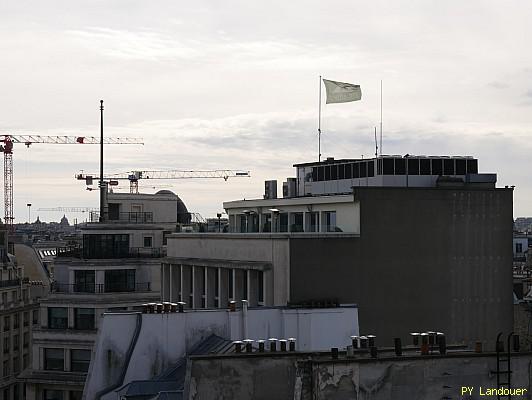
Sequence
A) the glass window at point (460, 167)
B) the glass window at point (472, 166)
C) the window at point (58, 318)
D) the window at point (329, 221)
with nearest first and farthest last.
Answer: the window at point (329, 221)
the glass window at point (460, 167)
the glass window at point (472, 166)
the window at point (58, 318)

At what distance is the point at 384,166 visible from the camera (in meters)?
71.1

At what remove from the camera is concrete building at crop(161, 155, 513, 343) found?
201ft

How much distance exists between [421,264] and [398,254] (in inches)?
65.6

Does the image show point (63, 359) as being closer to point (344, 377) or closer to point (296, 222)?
point (296, 222)

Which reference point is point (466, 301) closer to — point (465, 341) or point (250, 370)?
point (465, 341)

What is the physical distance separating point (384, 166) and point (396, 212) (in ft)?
26.8

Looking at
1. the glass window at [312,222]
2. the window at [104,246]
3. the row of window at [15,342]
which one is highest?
the glass window at [312,222]

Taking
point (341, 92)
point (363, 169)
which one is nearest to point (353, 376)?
point (363, 169)

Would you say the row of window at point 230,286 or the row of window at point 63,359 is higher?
the row of window at point 230,286

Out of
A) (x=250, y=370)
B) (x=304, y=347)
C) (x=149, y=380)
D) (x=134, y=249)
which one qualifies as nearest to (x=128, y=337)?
(x=149, y=380)

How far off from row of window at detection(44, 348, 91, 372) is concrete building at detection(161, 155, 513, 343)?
35.3 meters

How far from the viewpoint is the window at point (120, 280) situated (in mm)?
108375

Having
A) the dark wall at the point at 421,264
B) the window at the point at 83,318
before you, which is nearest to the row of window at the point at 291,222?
the dark wall at the point at 421,264

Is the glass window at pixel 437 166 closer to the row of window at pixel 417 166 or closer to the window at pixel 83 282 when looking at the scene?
the row of window at pixel 417 166
